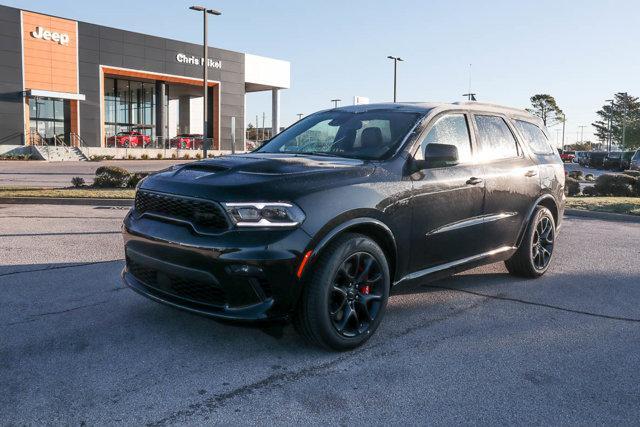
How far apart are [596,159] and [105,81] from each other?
40.5m

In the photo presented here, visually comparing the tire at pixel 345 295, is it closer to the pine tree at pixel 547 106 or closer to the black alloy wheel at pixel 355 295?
the black alloy wheel at pixel 355 295

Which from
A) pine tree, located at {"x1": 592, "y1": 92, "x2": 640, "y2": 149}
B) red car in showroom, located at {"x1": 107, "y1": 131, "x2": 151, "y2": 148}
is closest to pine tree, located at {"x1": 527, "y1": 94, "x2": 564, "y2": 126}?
pine tree, located at {"x1": 592, "y1": 92, "x2": 640, "y2": 149}

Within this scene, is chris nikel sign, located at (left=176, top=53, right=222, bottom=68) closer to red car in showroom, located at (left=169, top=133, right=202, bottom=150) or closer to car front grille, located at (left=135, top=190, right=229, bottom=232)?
red car in showroom, located at (left=169, top=133, right=202, bottom=150)

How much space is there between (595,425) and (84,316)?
360cm

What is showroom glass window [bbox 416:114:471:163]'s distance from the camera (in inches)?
190

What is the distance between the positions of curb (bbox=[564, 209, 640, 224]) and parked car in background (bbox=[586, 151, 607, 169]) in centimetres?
3653

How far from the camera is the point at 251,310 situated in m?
3.58

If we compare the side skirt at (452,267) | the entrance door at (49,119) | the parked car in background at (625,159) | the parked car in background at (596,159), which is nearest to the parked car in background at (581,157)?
the parked car in background at (596,159)

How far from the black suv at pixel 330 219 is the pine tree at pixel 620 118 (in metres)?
83.9

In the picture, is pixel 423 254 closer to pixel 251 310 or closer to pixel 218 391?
pixel 251 310

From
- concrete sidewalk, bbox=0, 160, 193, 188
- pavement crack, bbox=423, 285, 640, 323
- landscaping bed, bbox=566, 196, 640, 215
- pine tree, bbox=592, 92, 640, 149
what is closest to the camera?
pavement crack, bbox=423, 285, 640, 323

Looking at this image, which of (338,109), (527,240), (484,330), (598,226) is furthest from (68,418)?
(598,226)

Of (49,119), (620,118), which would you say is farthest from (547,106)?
(49,119)

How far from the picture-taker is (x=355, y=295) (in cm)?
→ 400
